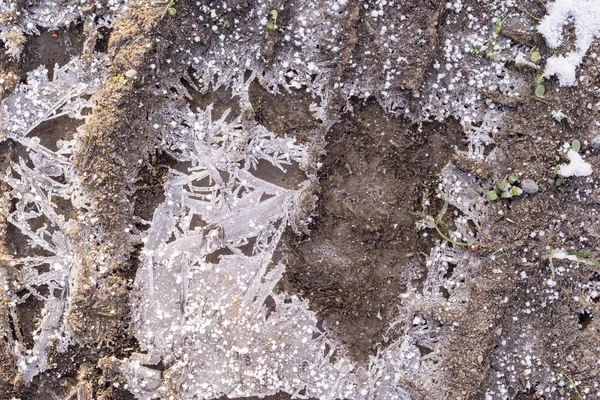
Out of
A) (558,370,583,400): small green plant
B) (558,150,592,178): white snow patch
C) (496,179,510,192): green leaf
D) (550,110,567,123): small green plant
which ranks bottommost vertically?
(558,370,583,400): small green plant

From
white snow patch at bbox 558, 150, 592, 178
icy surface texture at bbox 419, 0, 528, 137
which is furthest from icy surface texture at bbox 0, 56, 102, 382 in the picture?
white snow patch at bbox 558, 150, 592, 178

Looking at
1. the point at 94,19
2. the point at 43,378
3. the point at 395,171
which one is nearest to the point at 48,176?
the point at 94,19

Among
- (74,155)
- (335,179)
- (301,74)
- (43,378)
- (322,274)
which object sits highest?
(301,74)

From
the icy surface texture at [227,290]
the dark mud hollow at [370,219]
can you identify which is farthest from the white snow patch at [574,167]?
the icy surface texture at [227,290]

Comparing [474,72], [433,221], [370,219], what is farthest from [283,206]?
[474,72]

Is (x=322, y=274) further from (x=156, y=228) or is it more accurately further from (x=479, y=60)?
(x=479, y=60)

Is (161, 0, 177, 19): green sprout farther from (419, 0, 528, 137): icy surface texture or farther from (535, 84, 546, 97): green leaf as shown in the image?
(535, 84, 546, 97): green leaf

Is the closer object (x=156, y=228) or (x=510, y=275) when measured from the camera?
(x=510, y=275)

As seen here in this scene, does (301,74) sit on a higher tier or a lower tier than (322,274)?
higher
